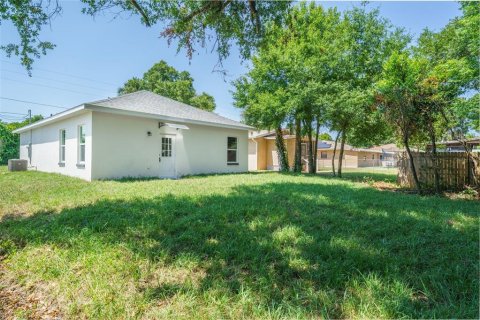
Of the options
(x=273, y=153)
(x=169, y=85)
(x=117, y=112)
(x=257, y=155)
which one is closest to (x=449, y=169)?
(x=117, y=112)

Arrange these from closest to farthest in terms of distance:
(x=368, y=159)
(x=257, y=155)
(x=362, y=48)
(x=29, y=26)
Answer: (x=29, y=26)
(x=362, y=48)
(x=257, y=155)
(x=368, y=159)

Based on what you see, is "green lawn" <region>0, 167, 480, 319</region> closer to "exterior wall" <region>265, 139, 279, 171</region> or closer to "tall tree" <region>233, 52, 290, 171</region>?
"tall tree" <region>233, 52, 290, 171</region>

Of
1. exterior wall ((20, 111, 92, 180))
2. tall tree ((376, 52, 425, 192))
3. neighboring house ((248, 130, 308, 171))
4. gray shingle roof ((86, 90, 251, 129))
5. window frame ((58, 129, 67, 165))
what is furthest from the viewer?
neighboring house ((248, 130, 308, 171))

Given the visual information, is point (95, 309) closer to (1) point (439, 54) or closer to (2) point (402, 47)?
(2) point (402, 47)

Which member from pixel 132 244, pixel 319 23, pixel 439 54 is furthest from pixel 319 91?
pixel 132 244

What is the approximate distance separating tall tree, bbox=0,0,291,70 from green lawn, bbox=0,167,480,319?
4.30 meters

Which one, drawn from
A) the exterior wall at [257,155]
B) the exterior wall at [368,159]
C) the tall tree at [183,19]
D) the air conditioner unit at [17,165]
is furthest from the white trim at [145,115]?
the exterior wall at [368,159]

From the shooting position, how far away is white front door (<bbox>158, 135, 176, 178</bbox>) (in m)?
11.9

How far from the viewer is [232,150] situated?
1533 centimetres

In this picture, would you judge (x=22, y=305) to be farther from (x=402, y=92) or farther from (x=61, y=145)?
(x=61, y=145)

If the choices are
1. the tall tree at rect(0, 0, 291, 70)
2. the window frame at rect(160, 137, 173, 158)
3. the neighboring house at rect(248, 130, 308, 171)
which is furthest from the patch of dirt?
the neighboring house at rect(248, 130, 308, 171)

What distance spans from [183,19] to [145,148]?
637cm

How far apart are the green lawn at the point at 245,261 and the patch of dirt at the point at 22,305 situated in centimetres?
3

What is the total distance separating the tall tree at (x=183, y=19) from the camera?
5953mm
